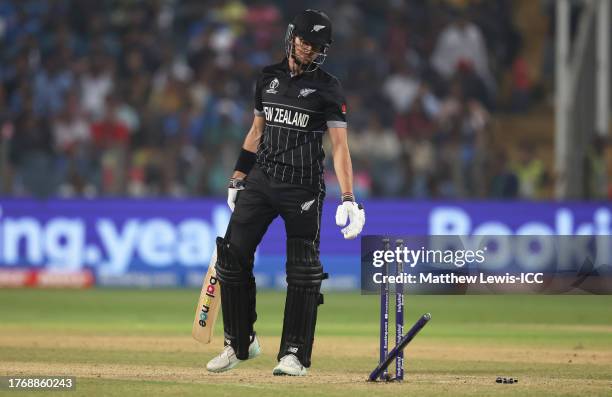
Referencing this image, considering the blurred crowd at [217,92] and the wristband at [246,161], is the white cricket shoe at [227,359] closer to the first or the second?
the wristband at [246,161]

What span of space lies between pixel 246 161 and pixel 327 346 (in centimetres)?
299

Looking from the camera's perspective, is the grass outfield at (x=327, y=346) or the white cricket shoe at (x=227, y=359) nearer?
the grass outfield at (x=327, y=346)

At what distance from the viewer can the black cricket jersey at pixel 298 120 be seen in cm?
871

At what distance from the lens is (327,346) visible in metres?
11.7

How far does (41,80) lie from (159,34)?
92.1 inches

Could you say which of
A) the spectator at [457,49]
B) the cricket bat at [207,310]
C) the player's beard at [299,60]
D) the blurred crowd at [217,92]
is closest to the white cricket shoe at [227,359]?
the cricket bat at [207,310]

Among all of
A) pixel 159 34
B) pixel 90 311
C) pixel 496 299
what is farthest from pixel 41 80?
pixel 496 299

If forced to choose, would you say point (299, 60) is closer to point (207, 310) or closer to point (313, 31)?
point (313, 31)

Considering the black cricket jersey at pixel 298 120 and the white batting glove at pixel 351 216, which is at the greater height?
the black cricket jersey at pixel 298 120

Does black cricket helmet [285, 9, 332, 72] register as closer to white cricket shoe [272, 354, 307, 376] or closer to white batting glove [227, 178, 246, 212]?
white batting glove [227, 178, 246, 212]

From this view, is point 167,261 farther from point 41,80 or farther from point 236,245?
point 236,245

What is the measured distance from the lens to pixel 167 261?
60.2ft

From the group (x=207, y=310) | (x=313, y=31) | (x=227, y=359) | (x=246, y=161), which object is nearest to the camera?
(x=313, y=31)

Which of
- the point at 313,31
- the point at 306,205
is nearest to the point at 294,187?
the point at 306,205
